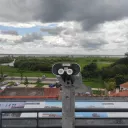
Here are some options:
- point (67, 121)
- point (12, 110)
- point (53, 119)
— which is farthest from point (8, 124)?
point (67, 121)

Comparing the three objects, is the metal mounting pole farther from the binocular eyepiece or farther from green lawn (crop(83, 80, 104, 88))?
green lawn (crop(83, 80, 104, 88))

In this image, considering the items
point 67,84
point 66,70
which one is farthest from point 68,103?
point 66,70

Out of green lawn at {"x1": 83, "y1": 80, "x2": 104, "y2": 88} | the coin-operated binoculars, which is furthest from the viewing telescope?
green lawn at {"x1": 83, "y1": 80, "x2": 104, "y2": 88}

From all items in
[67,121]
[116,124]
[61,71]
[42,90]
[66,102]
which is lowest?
[42,90]

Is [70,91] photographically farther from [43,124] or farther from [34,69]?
[34,69]

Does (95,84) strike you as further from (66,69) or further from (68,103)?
(66,69)
